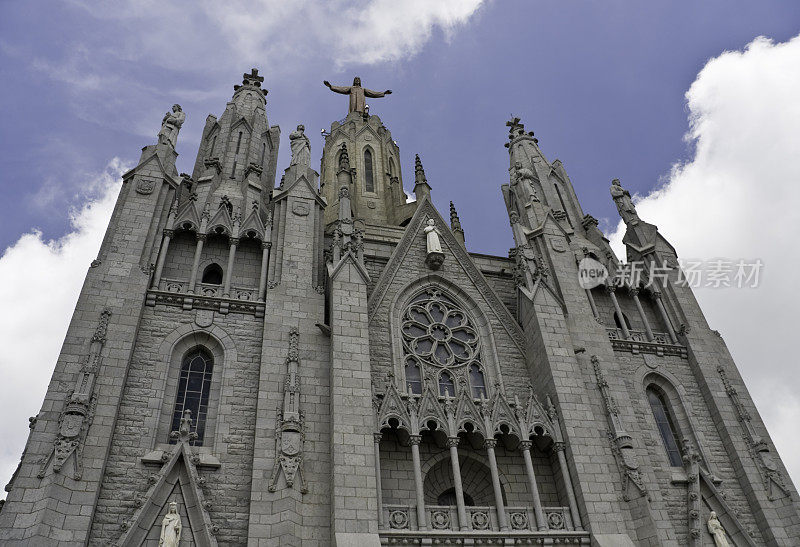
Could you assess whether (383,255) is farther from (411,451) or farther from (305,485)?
(305,485)

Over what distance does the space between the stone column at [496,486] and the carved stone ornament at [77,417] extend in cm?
1001

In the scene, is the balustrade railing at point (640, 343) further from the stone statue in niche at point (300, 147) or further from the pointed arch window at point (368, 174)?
the pointed arch window at point (368, 174)

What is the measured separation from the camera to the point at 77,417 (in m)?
14.8

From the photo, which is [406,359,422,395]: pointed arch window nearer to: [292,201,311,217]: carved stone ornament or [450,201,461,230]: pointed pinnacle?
[292,201,311,217]: carved stone ornament

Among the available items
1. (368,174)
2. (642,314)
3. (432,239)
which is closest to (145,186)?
(432,239)

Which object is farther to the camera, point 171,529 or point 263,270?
point 263,270

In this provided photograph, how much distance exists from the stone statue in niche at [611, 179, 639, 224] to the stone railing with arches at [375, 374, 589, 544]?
12082 millimetres

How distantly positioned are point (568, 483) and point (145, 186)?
1608 cm

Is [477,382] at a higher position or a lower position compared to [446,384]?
higher

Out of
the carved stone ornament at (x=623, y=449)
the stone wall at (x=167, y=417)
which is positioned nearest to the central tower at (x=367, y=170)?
the stone wall at (x=167, y=417)

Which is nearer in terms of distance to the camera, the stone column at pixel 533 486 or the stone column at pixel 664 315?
the stone column at pixel 533 486

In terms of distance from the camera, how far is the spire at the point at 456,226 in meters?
31.8

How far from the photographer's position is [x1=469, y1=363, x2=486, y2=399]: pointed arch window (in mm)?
19781

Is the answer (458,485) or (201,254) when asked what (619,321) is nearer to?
(458,485)
